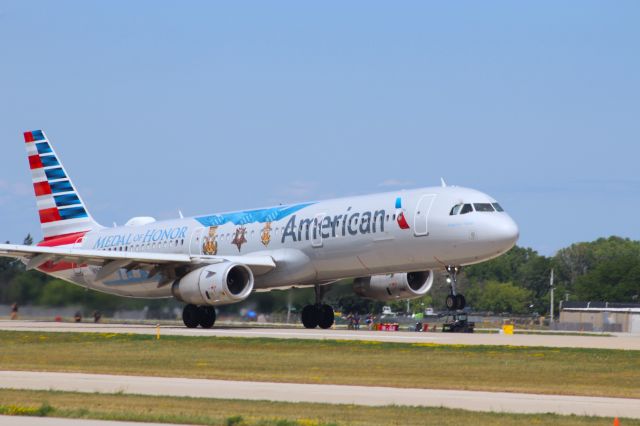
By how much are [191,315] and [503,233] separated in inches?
525

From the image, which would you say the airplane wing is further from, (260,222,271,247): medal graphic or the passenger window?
the passenger window

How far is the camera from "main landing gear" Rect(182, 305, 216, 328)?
1924 inches

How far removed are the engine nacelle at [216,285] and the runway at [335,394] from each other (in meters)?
18.3

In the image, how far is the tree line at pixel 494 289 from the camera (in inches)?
2124

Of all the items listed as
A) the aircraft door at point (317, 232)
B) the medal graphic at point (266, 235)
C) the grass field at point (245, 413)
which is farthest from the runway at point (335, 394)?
the medal graphic at point (266, 235)

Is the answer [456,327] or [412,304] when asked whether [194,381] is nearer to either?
[456,327]

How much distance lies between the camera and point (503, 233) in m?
42.6

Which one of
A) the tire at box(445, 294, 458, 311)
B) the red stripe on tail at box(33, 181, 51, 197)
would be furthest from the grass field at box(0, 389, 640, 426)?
the red stripe on tail at box(33, 181, 51, 197)

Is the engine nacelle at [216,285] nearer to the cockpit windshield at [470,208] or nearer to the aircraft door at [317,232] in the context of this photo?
the aircraft door at [317,232]

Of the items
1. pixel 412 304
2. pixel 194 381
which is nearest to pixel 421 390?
pixel 194 381

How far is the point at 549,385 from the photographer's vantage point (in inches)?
1005

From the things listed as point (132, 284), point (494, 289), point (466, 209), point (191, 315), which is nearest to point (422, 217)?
point (466, 209)

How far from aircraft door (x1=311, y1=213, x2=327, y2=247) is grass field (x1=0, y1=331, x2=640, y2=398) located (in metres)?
8.76

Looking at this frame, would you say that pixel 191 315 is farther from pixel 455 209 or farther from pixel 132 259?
pixel 455 209
